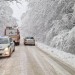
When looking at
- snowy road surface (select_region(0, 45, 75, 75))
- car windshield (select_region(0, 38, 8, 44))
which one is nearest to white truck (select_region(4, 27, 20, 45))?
car windshield (select_region(0, 38, 8, 44))

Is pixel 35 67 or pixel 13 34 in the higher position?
pixel 13 34

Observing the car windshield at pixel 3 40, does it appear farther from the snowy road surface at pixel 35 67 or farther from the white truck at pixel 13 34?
the white truck at pixel 13 34

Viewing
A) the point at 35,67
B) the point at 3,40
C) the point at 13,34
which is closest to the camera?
the point at 35,67

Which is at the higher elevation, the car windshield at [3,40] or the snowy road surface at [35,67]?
the car windshield at [3,40]

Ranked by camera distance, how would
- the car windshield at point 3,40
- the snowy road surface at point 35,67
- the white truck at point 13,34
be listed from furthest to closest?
the white truck at point 13,34 → the car windshield at point 3,40 → the snowy road surface at point 35,67

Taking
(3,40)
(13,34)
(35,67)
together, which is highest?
(13,34)

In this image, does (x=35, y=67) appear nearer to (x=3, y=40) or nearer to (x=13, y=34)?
(x=3, y=40)

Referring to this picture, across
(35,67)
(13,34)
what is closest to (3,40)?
(35,67)

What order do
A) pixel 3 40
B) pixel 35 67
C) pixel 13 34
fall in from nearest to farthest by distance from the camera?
pixel 35 67 < pixel 3 40 < pixel 13 34

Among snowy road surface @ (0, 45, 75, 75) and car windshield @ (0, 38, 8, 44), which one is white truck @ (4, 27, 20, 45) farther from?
snowy road surface @ (0, 45, 75, 75)

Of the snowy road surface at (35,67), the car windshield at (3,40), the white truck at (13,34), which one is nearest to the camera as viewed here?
the snowy road surface at (35,67)

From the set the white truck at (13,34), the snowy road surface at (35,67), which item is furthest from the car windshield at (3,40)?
the white truck at (13,34)

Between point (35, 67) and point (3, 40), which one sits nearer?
point (35, 67)

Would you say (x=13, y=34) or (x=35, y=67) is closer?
(x=35, y=67)
